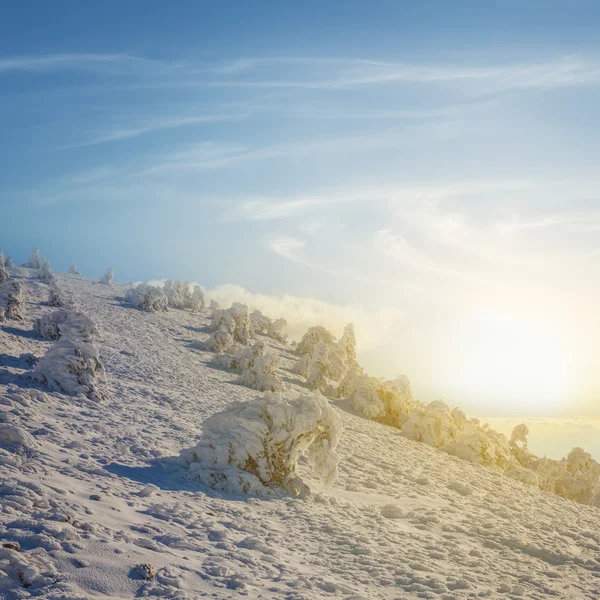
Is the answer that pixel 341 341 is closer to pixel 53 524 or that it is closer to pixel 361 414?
pixel 361 414

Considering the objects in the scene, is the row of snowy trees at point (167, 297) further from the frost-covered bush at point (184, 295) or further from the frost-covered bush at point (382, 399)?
the frost-covered bush at point (382, 399)

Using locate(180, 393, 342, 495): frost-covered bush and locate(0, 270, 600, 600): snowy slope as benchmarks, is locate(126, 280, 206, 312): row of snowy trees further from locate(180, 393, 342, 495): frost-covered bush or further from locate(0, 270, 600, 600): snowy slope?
locate(180, 393, 342, 495): frost-covered bush

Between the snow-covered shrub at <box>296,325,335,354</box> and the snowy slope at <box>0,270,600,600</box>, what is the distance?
2338 cm

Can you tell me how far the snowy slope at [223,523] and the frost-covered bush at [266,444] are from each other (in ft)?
2.20

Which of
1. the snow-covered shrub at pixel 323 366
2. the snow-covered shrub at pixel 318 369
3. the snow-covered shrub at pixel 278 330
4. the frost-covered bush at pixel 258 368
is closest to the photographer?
the frost-covered bush at pixel 258 368

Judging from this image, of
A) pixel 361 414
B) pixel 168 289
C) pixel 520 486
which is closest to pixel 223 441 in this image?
pixel 520 486

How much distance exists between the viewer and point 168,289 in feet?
187

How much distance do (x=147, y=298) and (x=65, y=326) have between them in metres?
23.1

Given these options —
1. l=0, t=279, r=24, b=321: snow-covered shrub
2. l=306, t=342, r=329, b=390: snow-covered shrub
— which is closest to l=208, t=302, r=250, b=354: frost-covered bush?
l=306, t=342, r=329, b=390: snow-covered shrub

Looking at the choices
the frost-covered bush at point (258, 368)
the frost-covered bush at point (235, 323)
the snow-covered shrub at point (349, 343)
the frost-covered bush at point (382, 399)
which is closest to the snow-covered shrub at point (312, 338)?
the snow-covered shrub at point (349, 343)

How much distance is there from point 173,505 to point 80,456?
109 inches

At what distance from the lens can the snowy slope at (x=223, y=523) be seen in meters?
6.95

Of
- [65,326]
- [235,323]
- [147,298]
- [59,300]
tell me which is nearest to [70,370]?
[65,326]

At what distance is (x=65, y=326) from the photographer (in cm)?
2333
